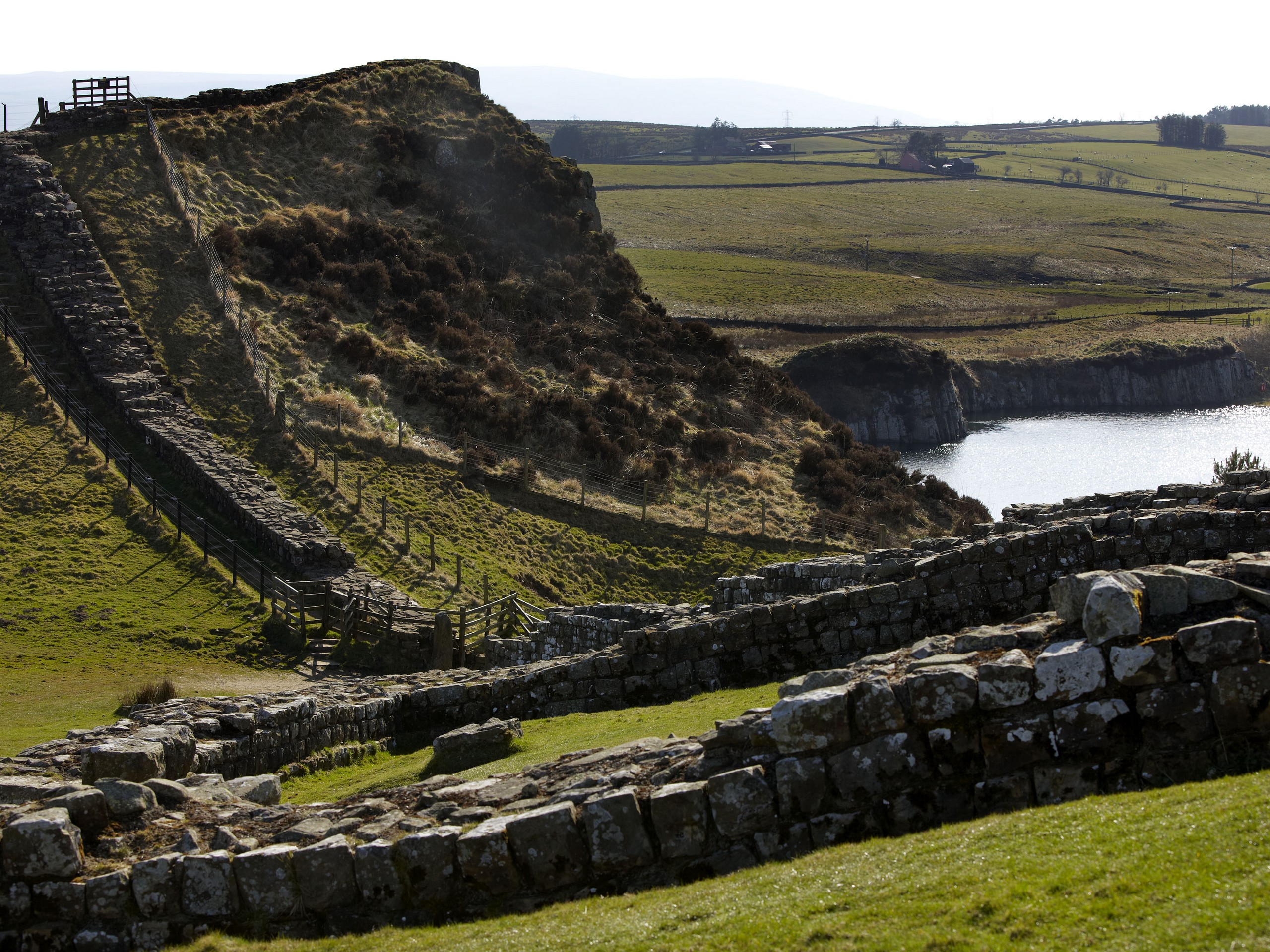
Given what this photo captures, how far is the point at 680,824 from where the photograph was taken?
10961 millimetres

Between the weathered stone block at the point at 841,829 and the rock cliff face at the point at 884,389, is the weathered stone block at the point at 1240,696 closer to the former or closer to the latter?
the weathered stone block at the point at 841,829

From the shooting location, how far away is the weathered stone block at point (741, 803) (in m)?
10.9

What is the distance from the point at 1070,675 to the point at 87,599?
27.0 m

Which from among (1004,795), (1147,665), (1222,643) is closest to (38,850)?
(1004,795)

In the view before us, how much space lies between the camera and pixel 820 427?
199ft

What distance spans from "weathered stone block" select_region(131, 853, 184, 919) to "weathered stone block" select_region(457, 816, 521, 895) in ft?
9.05

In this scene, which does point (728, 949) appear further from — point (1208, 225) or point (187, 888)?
point (1208, 225)

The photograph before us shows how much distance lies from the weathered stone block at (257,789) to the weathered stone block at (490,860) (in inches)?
176

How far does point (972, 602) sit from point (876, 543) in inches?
1274

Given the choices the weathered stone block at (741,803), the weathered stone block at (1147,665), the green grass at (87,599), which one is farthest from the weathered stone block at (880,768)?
the green grass at (87,599)

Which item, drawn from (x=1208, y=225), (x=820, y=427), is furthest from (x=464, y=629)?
(x=1208, y=225)

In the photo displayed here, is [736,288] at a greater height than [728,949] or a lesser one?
greater

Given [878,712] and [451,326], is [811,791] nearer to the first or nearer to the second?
[878,712]

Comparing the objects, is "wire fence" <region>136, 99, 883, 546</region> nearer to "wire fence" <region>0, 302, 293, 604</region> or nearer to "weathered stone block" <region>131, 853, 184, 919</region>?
"wire fence" <region>0, 302, 293, 604</region>
